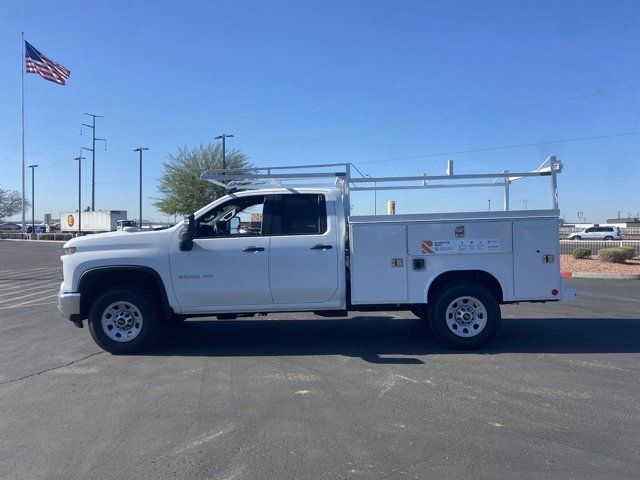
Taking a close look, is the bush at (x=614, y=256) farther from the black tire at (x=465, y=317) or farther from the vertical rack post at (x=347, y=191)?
the vertical rack post at (x=347, y=191)

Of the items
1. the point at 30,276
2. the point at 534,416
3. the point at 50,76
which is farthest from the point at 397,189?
the point at 50,76

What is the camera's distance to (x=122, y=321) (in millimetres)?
7730

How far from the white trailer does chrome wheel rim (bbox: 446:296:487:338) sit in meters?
58.1

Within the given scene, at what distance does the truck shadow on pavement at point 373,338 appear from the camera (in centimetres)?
775

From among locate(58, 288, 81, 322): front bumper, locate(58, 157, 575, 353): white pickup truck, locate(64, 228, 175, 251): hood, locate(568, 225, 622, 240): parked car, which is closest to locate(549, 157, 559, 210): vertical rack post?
locate(58, 157, 575, 353): white pickup truck

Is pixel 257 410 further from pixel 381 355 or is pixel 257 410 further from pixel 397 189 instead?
pixel 397 189

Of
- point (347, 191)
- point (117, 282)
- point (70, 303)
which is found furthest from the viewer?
point (347, 191)

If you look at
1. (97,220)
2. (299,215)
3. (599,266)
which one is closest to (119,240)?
(299,215)

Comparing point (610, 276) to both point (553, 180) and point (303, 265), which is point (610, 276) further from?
point (303, 265)

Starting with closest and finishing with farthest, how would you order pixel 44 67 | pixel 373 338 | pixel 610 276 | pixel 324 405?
1. pixel 324 405
2. pixel 373 338
3. pixel 610 276
4. pixel 44 67

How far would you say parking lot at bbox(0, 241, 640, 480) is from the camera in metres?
4.29

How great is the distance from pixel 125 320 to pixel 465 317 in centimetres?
474

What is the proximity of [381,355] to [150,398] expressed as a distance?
3.10 meters

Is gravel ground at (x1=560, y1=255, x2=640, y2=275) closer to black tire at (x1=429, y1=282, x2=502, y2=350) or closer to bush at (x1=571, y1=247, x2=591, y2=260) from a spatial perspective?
bush at (x1=571, y1=247, x2=591, y2=260)
